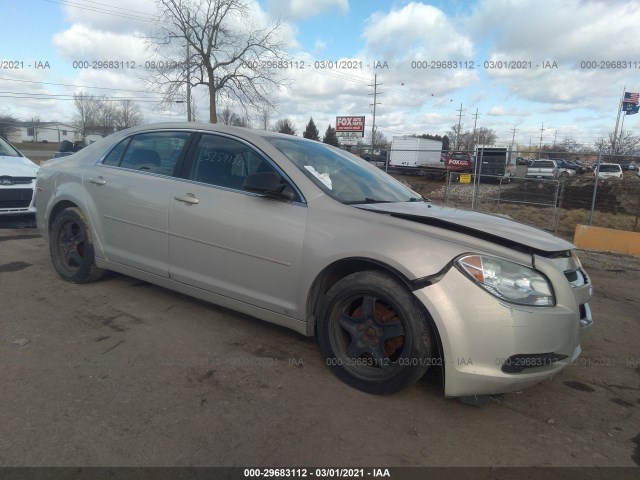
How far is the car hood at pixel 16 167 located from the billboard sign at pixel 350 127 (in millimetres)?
34668

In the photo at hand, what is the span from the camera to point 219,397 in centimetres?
273

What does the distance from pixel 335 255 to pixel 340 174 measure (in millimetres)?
944

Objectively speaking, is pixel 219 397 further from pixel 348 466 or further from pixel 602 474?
pixel 602 474

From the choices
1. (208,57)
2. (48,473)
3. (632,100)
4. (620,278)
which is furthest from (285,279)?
(632,100)

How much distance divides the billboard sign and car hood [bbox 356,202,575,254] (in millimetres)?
38421

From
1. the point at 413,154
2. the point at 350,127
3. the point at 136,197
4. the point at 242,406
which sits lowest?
the point at 242,406

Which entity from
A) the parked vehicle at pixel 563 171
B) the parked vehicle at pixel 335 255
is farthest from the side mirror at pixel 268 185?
the parked vehicle at pixel 563 171

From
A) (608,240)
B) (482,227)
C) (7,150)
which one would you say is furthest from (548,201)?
(7,150)

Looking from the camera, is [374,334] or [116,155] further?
[116,155]

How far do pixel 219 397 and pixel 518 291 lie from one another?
1.84 metres

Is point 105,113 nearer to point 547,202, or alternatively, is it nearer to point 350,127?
point 350,127

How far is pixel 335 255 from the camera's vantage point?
2947 mm

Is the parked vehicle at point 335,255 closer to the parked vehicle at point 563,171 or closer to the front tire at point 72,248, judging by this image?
the front tire at point 72,248

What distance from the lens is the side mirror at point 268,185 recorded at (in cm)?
313
